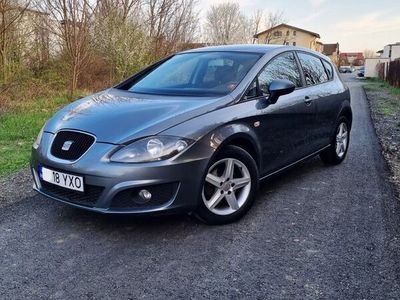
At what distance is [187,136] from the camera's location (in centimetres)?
319

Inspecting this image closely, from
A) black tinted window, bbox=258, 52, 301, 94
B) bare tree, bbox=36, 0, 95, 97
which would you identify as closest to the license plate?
black tinted window, bbox=258, 52, 301, 94

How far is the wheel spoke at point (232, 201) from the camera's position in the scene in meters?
3.61

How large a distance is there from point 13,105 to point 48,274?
937 cm

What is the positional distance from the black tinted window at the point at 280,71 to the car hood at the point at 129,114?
0.59 m

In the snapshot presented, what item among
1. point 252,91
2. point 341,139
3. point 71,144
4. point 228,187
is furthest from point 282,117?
point 71,144

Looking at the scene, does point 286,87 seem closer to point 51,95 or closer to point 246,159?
point 246,159

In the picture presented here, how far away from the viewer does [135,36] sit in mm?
18016

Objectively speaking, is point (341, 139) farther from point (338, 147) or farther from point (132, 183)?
point (132, 183)

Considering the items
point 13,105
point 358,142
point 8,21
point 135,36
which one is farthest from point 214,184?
point 135,36

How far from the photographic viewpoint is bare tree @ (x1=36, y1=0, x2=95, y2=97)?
43.4ft

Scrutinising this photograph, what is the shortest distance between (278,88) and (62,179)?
7.02ft

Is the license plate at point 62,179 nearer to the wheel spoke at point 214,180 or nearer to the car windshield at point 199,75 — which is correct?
the wheel spoke at point 214,180

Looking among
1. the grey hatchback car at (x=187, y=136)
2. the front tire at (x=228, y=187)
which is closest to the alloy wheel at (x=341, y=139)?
the grey hatchback car at (x=187, y=136)

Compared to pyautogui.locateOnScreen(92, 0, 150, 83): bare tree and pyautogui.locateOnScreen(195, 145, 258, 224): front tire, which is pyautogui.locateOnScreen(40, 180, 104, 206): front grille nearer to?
pyautogui.locateOnScreen(195, 145, 258, 224): front tire
